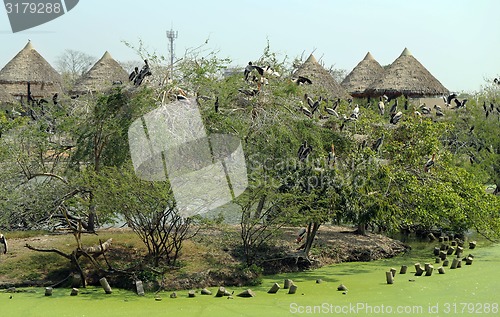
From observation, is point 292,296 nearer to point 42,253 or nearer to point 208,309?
point 208,309

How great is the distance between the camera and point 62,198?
491 inches

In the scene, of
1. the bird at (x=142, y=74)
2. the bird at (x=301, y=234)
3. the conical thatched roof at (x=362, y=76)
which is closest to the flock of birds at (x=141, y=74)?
the bird at (x=142, y=74)

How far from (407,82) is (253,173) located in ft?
60.8

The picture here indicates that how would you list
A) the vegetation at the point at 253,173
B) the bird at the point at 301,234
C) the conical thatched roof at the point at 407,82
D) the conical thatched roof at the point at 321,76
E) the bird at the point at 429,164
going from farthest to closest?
the conical thatched roof at the point at 407,82
the conical thatched roof at the point at 321,76
the bird at the point at 429,164
the bird at the point at 301,234
the vegetation at the point at 253,173

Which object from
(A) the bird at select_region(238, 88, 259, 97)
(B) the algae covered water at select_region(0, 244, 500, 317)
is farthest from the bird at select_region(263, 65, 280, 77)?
(B) the algae covered water at select_region(0, 244, 500, 317)

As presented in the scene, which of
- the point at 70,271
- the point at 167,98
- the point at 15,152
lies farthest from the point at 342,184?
the point at 15,152

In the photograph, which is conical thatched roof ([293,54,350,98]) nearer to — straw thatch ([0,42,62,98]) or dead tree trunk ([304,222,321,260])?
straw thatch ([0,42,62,98])

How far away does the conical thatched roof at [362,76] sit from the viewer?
3105cm

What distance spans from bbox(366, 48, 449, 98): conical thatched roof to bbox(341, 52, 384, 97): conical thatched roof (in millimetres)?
1270

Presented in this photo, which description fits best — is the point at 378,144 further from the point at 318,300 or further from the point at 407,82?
the point at 407,82

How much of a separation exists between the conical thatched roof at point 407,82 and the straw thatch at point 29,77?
14.1 m

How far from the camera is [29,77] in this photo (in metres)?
32.1

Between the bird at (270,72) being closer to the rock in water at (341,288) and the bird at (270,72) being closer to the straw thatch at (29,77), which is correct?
the rock in water at (341,288)

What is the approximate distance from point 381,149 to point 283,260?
3.07 metres
